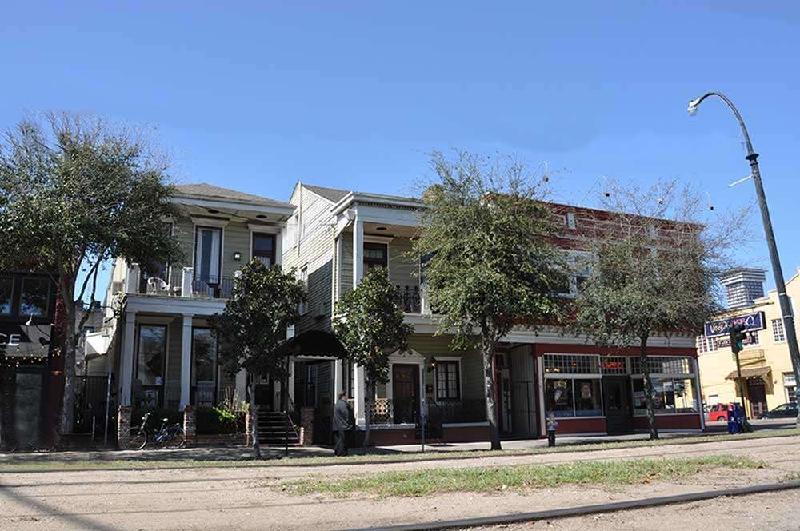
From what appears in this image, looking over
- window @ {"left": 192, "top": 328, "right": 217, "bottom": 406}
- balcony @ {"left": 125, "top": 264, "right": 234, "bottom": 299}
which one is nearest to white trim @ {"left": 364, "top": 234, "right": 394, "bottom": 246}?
balcony @ {"left": 125, "top": 264, "right": 234, "bottom": 299}

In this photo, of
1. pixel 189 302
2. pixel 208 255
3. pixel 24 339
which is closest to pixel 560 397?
pixel 189 302

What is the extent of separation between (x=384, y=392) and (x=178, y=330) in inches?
310

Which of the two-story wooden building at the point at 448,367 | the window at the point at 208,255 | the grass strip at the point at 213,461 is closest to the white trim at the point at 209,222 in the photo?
the window at the point at 208,255

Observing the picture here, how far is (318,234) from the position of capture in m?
28.6

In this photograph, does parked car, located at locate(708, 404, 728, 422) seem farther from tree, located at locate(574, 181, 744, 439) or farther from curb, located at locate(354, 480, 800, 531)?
curb, located at locate(354, 480, 800, 531)

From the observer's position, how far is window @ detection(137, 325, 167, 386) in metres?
25.3

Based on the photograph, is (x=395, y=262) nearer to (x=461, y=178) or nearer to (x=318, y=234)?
(x=318, y=234)

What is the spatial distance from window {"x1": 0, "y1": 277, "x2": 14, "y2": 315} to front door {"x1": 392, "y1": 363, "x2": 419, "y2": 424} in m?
12.5

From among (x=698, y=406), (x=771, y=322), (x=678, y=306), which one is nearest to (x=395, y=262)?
(x=678, y=306)

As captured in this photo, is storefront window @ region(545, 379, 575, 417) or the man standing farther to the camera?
storefront window @ region(545, 379, 575, 417)

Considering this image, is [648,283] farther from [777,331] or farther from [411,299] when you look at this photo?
[777,331]

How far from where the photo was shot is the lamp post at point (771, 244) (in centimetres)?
1961

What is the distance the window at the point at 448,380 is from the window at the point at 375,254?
4.35 m

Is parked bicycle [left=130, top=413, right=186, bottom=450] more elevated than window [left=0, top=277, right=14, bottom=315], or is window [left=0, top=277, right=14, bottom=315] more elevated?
window [left=0, top=277, right=14, bottom=315]
